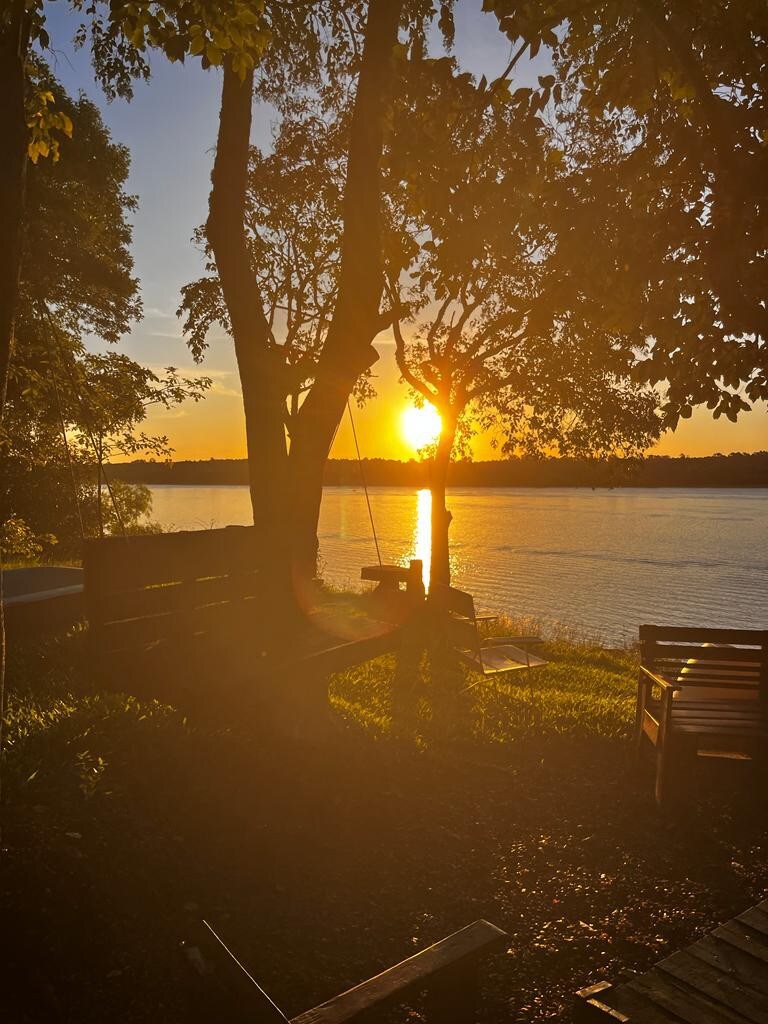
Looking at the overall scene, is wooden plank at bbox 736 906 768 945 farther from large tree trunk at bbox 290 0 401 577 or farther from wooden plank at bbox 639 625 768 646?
large tree trunk at bbox 290 0 401 577

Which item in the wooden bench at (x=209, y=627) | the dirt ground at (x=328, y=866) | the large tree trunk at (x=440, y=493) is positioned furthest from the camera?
the large tree trunk at (x=440, y=493)

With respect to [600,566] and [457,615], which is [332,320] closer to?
[457,615]

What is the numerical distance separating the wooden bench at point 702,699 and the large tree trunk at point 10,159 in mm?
5434

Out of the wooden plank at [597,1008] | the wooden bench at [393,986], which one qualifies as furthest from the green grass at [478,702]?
the wooden bench at [393,986]

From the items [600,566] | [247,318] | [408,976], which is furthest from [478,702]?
[600,566]

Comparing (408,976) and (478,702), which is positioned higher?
(408,976)

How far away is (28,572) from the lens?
40.3 ft

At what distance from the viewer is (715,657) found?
22.7 ft

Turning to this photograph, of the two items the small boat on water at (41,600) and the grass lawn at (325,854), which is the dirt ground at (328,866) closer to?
the grass lawn at (325,854)

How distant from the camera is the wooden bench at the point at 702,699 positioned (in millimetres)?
6191

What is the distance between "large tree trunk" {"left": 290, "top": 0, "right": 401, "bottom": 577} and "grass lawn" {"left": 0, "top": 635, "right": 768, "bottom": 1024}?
2553 millimetres

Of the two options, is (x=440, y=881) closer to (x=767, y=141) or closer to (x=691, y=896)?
(x=691, y=896)

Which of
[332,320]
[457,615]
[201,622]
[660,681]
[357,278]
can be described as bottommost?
[457,615]

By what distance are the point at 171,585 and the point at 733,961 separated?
18.3ft
